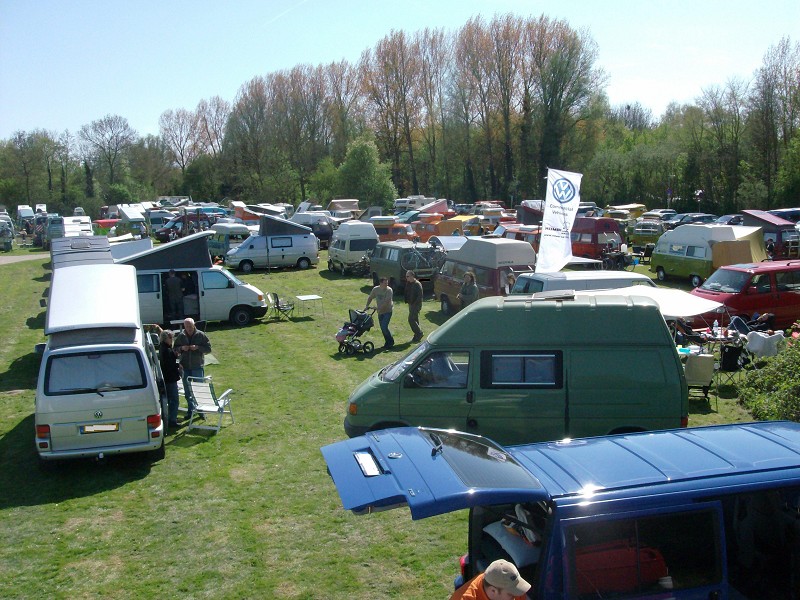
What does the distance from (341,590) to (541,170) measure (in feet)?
185

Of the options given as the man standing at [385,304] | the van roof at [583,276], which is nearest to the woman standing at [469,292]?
the van roof at [583,276]

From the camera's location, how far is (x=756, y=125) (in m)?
50.1

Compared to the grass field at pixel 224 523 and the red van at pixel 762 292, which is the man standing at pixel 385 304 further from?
the red van at pixel 762 292

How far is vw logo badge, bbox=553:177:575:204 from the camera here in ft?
53.0

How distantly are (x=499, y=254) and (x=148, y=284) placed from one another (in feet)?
30.2

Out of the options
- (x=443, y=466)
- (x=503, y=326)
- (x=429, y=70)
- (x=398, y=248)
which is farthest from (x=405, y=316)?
(x=429, y=70)

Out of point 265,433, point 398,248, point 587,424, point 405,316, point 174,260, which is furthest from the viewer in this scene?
point 398,248

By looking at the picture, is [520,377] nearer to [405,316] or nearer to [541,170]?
[405,316]

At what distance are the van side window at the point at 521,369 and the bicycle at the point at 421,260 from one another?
13879mm

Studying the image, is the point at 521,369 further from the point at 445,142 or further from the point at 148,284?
the point at 445,142

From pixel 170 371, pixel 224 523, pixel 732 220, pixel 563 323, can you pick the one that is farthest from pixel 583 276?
pixel 732 220

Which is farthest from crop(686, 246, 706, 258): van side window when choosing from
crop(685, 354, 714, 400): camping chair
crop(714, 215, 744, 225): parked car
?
crop(714, 215, 744, 225): parked car

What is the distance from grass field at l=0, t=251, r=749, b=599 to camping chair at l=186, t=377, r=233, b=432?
23 centimetres

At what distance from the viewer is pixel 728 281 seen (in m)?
17.0
